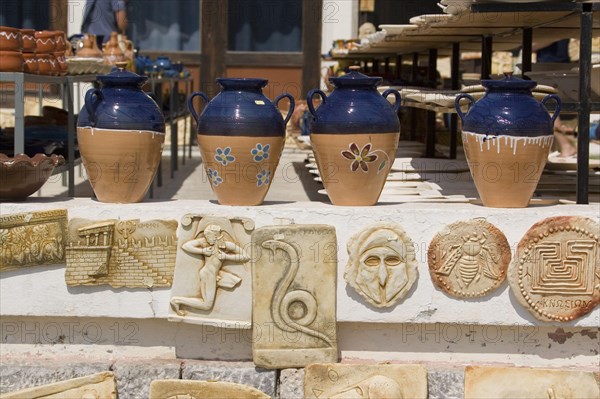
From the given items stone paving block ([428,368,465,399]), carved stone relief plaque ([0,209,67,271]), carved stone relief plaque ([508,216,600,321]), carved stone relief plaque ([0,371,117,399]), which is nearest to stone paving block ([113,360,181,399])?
carved stone relief plaque ([0,371,117,399])

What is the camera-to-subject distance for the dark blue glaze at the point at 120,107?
3199 mm

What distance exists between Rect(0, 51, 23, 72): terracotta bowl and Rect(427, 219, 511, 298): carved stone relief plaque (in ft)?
7.76

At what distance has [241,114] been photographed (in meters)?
3.17

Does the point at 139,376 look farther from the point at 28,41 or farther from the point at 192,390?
the point at 28,41

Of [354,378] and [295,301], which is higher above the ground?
[295,301]

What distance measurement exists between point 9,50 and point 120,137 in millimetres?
1642

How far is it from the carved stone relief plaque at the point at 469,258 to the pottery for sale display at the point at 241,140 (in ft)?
1.93

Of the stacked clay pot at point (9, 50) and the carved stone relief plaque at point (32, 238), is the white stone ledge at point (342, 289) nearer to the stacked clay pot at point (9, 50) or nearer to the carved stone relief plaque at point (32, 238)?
the carved stone relief plaque at point (32, 238)

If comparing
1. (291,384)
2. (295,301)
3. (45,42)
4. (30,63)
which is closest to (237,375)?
(291,384)

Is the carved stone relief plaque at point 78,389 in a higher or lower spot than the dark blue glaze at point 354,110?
lower

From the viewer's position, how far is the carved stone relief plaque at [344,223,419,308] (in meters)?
3.12

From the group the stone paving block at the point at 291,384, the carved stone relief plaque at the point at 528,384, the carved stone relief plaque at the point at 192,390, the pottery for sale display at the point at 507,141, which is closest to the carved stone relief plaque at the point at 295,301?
the stone paving block at the point at 291,384

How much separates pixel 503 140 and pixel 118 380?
1.41m

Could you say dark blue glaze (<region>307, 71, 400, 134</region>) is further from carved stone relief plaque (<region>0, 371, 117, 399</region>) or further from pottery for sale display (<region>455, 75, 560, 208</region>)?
carved stone relief plaque (<region>0, 371, 117, 399</region>)
